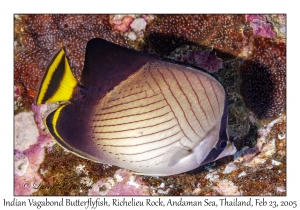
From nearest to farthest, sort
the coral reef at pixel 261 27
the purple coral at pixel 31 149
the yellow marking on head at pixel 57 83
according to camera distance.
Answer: the yellow marking on head at pixel 57 83
the coral reef at pixel 261 27
the purple coral at pixel 31 149

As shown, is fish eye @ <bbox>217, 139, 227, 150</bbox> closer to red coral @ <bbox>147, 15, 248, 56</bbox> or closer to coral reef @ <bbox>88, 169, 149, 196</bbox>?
red coral @ <bbox>147, 15, 248, 56</bbox>

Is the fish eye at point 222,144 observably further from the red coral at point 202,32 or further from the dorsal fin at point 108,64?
the red coral at point 202,32

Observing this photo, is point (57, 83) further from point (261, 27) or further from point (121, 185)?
point (261, 27)

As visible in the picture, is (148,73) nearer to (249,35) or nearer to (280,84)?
(249,35)

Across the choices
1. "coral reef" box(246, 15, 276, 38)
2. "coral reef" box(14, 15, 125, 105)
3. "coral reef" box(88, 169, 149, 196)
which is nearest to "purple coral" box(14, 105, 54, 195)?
"coral reef" box(14, 15, 125, 105)

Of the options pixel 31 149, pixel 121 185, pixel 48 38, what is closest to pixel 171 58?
pixel 48 38

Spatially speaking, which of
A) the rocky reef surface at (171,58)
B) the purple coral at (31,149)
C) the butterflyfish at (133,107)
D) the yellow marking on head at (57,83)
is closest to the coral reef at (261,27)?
the rocky reef surface at (171,58)
